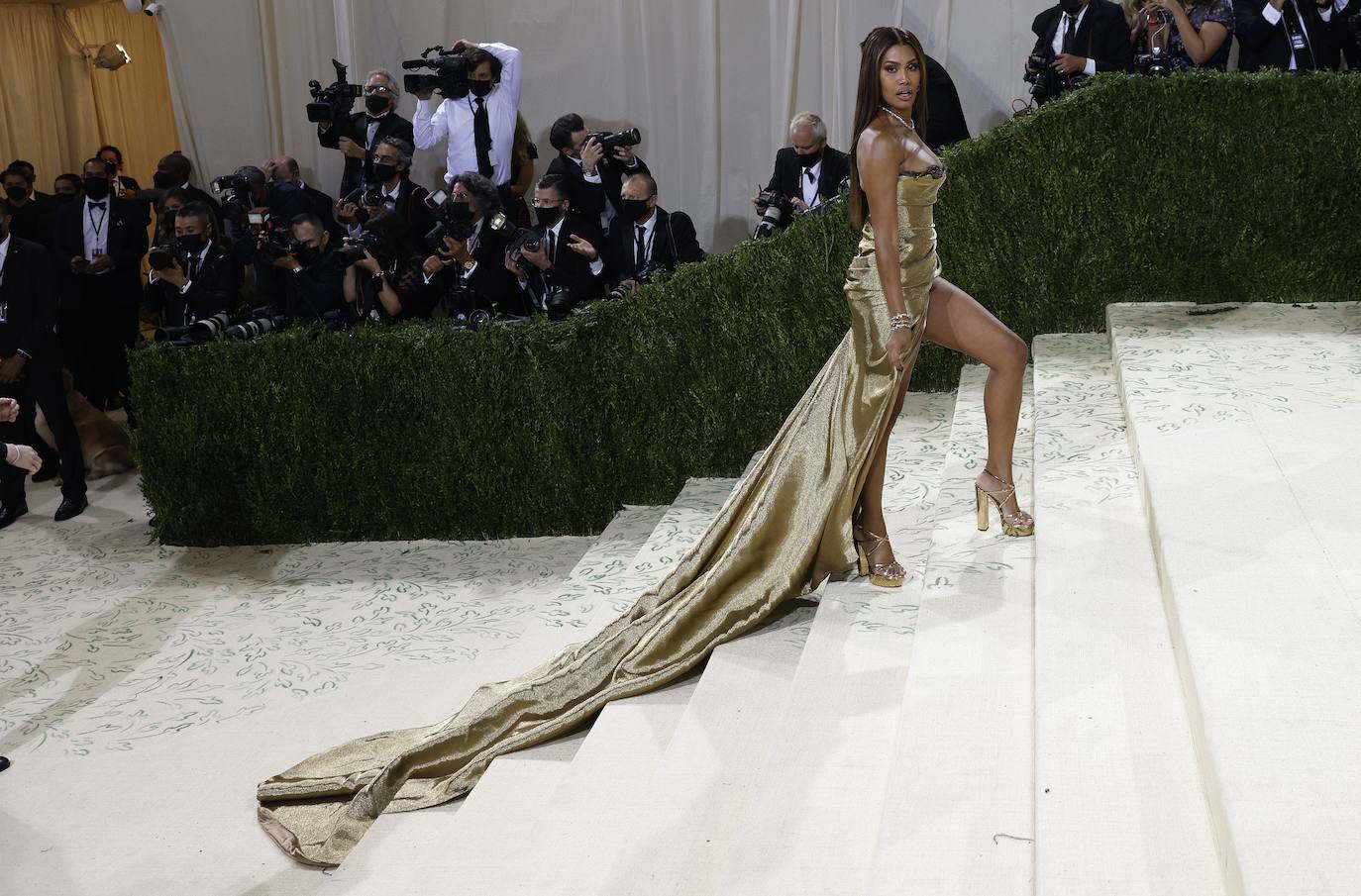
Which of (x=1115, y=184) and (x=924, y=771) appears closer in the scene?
(x=924, y=771)

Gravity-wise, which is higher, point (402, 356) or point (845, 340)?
point (845, 340)

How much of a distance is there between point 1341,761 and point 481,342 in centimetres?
402

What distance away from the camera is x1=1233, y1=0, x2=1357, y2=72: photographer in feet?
18.0

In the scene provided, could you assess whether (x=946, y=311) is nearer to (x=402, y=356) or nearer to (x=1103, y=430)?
(x=1103, y=430)

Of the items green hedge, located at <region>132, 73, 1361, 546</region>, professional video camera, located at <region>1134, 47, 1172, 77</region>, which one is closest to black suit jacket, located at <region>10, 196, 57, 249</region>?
green hedge, located at <region>132, 73, 1361, 546</region>

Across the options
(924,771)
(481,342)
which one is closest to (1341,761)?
(924,771)

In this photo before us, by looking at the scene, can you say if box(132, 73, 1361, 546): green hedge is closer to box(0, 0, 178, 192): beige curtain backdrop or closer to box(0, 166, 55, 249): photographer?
box(0, 166, 55, 249): photographer

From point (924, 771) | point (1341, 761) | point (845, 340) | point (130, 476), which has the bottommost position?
point (130, 476)

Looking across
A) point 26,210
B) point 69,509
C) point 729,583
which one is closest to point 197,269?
point 69,509

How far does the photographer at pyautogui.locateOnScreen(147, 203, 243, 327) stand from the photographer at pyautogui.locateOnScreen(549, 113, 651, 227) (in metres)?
1.70

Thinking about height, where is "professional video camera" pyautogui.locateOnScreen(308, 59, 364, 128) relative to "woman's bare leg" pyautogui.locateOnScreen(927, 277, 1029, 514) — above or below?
above

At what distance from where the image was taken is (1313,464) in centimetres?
326

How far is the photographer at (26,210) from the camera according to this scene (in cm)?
803

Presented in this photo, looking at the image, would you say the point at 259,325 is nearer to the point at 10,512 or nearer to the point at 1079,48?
the point at 10,512
